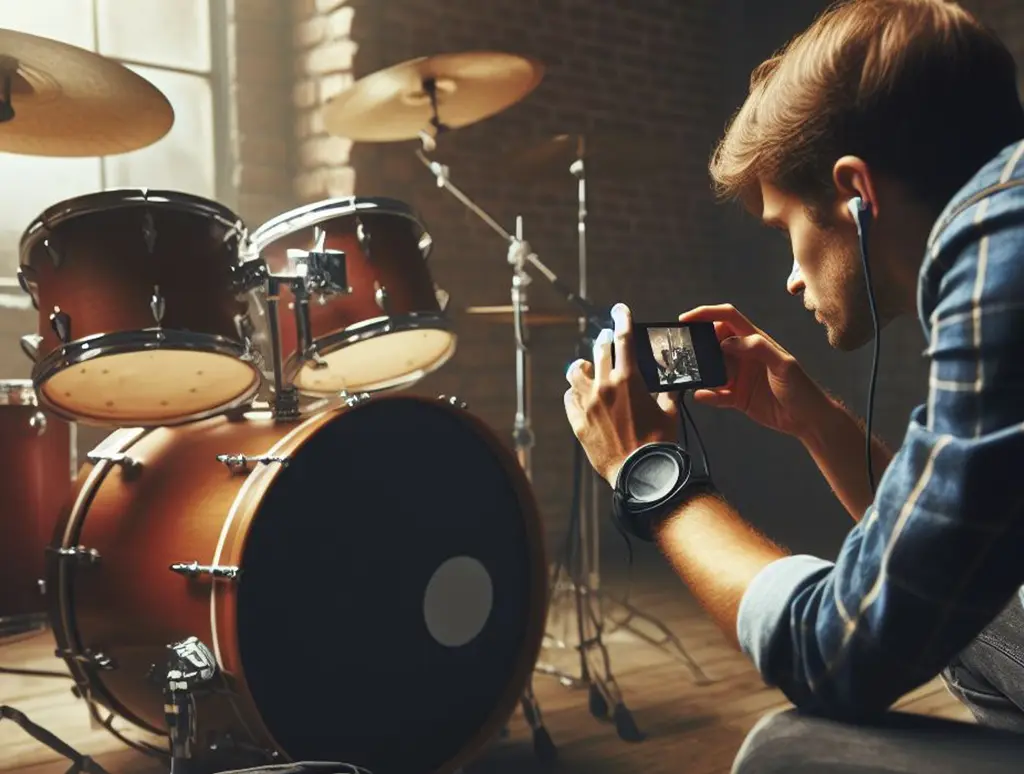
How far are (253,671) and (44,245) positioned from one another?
0.82m

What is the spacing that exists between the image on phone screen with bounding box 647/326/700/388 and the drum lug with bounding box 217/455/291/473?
0.81m

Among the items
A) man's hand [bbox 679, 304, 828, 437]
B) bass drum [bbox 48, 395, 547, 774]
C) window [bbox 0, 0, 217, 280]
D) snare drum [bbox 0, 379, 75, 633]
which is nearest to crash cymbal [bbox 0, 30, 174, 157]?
snare drum [bbox 0, 379, 75, 633]

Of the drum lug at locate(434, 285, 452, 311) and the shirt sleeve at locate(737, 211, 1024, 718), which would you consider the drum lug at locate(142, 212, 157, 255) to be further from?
the shirt sleeve at locate(737, 211, 1024, 718)

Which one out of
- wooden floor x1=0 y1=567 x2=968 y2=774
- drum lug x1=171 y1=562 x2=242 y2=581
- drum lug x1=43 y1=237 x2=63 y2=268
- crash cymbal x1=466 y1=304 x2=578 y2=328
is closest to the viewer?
drum lug x1=171 y1=562 x2=242 y2=581

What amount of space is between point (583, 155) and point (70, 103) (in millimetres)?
1141

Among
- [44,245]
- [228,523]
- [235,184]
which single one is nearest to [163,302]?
[44,245]

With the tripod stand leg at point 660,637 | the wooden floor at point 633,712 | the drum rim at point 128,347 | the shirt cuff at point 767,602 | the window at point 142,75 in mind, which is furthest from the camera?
the window at point 142,75

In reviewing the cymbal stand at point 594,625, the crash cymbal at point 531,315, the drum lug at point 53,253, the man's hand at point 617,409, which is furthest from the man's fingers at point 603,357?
the crash cymbal at point 531,315

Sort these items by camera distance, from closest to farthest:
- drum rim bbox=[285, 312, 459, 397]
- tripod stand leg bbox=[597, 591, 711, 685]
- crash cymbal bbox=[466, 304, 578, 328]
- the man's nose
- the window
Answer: the man's nose, drum rim bbox=[285, 312, 459, 397], crash cymbal bbox=[466, 304, 578, 328], tripod stand leg bbox=[597, 591, 711, 685], the window

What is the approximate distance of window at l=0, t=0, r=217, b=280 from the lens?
334 centimetres

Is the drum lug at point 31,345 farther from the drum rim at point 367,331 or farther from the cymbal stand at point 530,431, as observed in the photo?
the cymbal stand at point 530,431

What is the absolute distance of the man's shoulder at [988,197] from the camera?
2.34ft

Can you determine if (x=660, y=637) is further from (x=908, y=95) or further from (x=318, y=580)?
(x=908, y=95)

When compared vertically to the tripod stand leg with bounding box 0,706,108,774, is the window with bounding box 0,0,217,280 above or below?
above
